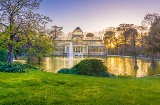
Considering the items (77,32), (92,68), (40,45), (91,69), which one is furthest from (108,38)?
(40,45)

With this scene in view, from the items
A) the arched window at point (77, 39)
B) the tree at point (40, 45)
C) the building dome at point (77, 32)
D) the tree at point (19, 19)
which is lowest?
the tree at point (40, 45)

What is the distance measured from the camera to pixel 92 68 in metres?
14.3

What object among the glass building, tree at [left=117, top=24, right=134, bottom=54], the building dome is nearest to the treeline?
tree at [left=117, top=24, right=134, bottom=54]

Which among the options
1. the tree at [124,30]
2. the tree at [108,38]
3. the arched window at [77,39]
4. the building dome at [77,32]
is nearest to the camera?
the tree at [124,30]

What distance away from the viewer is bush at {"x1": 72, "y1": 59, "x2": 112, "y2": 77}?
14.0 m

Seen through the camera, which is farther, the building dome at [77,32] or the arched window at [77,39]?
the building dome at [77,32]

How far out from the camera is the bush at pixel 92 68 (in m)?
14.0

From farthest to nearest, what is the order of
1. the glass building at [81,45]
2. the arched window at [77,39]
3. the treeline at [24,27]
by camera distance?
the arched window at [77,39]
the glass building at [81,45]
the treeline at [24,27]

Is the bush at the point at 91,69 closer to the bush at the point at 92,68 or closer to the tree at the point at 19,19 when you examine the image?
the bush at the point at 92,68

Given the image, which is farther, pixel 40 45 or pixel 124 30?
→ pixel 124 30

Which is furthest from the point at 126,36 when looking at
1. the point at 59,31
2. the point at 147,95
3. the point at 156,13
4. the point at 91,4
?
the point at 147,95

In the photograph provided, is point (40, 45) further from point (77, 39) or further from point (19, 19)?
point (77, 39)

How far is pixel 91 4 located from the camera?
21000 millimetres

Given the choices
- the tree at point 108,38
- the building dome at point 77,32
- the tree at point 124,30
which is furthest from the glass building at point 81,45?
the tree at point 124,30
